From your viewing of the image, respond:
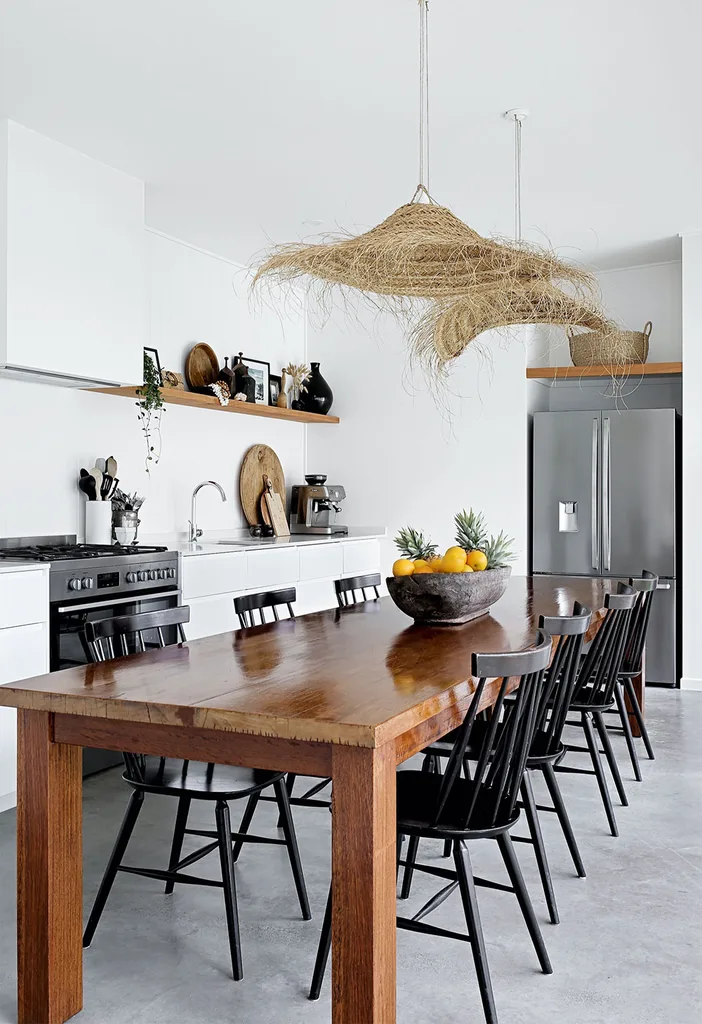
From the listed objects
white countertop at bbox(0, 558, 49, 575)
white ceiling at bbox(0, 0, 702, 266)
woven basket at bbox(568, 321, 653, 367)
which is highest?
white ceiling at bbox(0, 0, 702, 266)

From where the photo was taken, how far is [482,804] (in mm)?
2158

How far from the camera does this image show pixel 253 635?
2.86 meters

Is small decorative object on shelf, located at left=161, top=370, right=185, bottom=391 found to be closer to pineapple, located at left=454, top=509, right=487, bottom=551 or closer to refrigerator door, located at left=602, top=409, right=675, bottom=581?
pineapple, located at left=454, top=509, right=487, bottom=551

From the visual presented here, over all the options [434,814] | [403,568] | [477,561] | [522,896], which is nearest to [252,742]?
[434,814]

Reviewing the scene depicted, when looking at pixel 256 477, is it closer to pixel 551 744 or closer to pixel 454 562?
pixel 454 562

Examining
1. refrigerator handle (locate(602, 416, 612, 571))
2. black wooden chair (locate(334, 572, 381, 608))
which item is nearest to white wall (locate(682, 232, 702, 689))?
refrigerator handle (locate(602, 416, 612, 571))

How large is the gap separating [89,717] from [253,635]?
0.93m

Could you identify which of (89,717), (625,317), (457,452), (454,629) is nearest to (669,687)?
(457,452)

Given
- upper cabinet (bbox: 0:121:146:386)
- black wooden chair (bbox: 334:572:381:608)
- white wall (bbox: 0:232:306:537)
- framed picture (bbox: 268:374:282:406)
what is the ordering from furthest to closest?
framed picture (bbox: 268:374:282:406) < white wall (bbox: 0:232:306:537) < black wooden chair (bbox: 334:572:381:608) < upper cabinet (bbox: 0:121:146:386)

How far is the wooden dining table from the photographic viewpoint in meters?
1.69

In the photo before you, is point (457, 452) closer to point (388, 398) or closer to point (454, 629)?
point (388, 398)

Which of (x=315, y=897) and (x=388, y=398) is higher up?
(x=388, y=398)

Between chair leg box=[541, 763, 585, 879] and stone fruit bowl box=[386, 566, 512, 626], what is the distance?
0.58 metres

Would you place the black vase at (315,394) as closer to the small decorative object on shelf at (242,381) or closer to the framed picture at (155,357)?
the small decorative object on shelf at (242,381)
